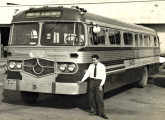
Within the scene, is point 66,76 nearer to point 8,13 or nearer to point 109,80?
point 109,80

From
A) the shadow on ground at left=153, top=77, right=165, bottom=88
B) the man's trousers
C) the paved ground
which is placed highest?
the man's trousers

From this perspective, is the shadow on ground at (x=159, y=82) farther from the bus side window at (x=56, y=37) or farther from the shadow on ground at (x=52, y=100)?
the bus side window at (x=56, y=37)

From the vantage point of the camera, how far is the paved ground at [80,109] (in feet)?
28.3

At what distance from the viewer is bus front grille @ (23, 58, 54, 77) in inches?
355

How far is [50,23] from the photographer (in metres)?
9.25

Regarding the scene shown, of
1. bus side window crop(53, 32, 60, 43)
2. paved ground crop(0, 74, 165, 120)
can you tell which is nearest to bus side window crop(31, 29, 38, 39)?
bus side window crop(53, 32, 60, 43)

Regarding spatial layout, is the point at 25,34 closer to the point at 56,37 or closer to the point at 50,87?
the point at 56,37

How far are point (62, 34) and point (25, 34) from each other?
1.18 m

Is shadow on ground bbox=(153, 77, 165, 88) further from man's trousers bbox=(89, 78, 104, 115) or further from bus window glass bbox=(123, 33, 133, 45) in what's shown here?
man's trousers bbox=(89, 78, 104, 115)

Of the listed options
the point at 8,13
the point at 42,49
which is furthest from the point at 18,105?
the point at 8,13

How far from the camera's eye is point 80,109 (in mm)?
9609

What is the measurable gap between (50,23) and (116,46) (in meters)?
2.71

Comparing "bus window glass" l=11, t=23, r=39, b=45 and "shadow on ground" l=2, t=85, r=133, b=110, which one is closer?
"bus window glass" l=11, t=23, r=39, b=45

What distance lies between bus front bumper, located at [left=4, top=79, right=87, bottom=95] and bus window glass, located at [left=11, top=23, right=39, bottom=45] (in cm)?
112
